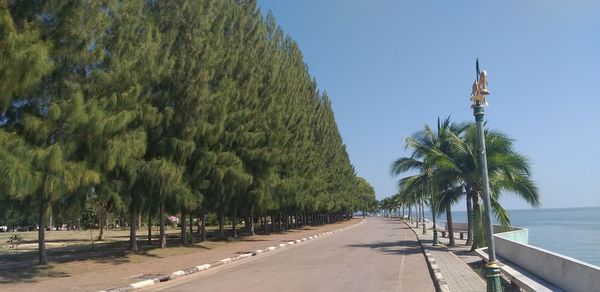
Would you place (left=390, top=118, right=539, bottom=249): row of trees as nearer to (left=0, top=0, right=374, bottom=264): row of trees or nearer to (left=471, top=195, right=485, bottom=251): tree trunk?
(left=471, top=195, right=485, bottom=251): tree trunk

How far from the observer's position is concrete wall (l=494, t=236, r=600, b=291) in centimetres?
1006

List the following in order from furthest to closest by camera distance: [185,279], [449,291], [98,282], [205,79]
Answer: [205,79]
[185,279]
[98,282]
[449,291]

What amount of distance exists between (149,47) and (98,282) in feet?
30.2

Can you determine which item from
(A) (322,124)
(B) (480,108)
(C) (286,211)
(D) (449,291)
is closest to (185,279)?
(D) (449,291)

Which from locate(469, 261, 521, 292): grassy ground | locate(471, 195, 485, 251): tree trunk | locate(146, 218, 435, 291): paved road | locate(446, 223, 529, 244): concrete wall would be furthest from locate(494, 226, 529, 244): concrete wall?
locate(146, 218, 435, 291): paved road

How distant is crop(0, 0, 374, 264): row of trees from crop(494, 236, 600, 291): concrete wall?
511 inches

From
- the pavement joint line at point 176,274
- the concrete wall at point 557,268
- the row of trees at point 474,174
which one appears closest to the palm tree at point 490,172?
the row of trees at point 474,174

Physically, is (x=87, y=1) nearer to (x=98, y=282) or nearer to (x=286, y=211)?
(x=98, y=282)

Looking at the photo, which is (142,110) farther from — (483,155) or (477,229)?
(477,229)

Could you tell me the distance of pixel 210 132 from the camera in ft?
90.2

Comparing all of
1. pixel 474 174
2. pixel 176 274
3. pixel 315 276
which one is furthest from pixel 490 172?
pixel 176 274

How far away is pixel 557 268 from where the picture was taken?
12539 mm

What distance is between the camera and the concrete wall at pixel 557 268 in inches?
396

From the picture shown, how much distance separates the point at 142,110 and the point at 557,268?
16221mm
